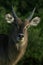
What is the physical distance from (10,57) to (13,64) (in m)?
0.20

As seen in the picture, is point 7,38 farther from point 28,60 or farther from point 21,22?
point 28,60

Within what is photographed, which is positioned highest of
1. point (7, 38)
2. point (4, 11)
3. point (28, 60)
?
point (4, 11)

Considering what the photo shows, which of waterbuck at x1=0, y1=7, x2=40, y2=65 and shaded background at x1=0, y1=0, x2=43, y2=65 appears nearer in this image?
waterbuck at x1=0, y1=7, x2=40, y2=65

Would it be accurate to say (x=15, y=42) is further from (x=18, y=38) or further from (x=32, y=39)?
(x=32, y=39)

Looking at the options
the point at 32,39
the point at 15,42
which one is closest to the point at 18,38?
the point at 15,42

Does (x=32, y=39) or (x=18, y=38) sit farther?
(x=32, y=39)

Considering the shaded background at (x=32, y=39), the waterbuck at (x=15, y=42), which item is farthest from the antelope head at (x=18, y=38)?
the shaded background at (x=32, y=39)

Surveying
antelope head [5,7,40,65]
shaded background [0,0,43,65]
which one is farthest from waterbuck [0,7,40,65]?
shaded background [0,0,43,65]

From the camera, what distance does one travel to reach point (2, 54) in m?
9.70

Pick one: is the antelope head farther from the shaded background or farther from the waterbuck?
the shaded background

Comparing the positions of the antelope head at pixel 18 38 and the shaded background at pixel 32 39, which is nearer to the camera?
the antelope head at pixel 18 38

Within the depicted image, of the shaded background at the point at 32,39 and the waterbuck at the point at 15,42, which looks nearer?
the waterbuck at the point at 15,42

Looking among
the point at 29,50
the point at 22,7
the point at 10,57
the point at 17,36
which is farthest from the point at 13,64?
the point at 22,7

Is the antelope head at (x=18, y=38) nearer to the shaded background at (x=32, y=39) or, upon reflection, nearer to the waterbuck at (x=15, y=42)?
the waterbuck at (x=15, y=42)
